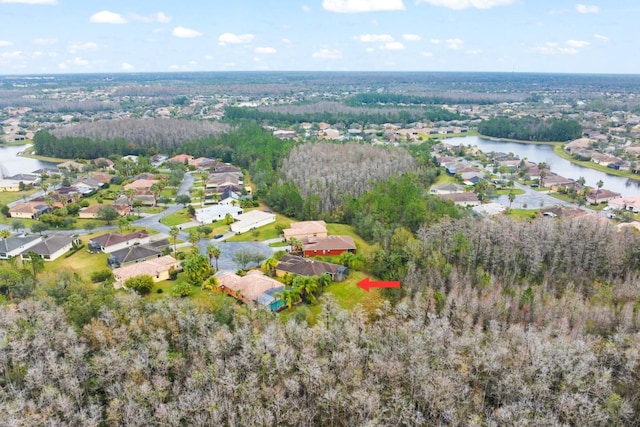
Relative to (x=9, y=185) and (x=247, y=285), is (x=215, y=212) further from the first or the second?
(x=9, y=185)

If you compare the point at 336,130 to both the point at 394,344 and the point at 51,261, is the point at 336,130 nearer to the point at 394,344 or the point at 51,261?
the point at 51,261

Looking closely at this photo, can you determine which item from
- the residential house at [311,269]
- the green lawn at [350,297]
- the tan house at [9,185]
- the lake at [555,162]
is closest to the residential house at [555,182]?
the lake at [555,162]

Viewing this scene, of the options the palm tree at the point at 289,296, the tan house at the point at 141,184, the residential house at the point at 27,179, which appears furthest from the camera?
the residential house at the point at 27,179

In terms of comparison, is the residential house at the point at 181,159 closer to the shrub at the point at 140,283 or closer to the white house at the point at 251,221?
the white house at the point at 251,221

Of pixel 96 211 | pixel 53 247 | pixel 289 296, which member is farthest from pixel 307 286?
pixel 96 211

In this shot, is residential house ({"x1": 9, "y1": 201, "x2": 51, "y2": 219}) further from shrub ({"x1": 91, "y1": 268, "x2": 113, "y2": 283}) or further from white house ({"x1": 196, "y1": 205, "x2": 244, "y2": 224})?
shrub ({"x1": 91, "y1": 268, "x2": 113, "y2": 283})

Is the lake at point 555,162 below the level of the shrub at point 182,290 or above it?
above

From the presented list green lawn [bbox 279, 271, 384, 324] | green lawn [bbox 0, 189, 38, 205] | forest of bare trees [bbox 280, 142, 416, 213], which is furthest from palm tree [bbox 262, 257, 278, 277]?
green lawn [bbox 0, 189, 38, 205]
